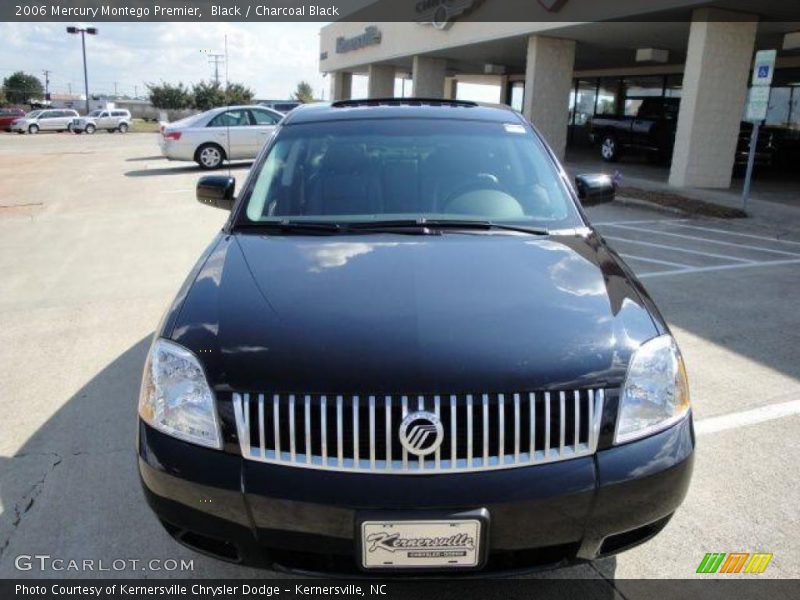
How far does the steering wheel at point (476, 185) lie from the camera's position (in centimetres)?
333

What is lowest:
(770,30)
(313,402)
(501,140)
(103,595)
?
(103,595)

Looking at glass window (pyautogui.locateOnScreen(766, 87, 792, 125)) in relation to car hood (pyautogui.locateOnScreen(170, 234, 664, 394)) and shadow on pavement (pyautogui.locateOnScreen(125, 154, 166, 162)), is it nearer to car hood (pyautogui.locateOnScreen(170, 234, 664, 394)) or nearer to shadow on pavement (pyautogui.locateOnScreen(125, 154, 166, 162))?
shadow on pavement (pyautogui.locateOnScreen(125, 154, 166, 162))

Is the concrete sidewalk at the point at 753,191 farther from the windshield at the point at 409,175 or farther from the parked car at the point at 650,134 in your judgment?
the windshield at the point at 409,175

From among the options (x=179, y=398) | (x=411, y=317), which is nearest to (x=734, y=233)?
(x=411, y=317)

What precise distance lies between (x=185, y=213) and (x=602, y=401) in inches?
382

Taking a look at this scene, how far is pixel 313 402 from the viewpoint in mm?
1954

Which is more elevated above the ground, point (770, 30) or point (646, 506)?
point (770, 30)

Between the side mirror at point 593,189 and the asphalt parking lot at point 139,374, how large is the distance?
1.28 m

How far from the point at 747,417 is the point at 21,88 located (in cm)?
11417

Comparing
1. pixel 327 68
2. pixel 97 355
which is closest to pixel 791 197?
pixel 97 355

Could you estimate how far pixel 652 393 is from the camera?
2143 mm

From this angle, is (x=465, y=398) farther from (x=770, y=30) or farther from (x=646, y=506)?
(x=770, y=30)

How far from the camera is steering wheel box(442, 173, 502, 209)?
131 inches

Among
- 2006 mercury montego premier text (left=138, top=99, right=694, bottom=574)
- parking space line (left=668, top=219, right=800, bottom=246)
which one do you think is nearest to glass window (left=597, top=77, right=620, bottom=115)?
parking space line (left=668, top=219, right=800, bottom=246)
